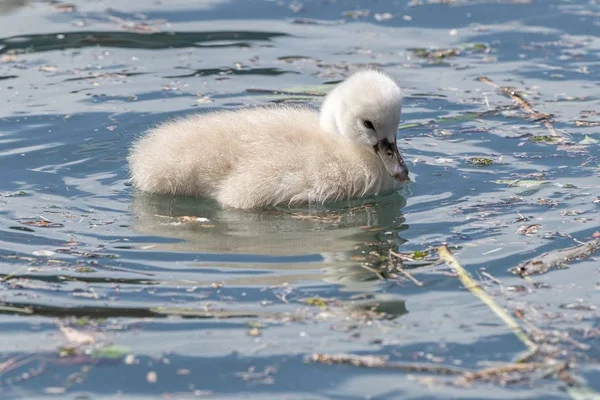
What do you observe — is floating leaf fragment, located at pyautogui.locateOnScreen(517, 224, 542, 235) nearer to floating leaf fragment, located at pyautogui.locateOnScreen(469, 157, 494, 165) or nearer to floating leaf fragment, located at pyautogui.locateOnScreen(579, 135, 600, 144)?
floating leaf fragment, located at pyautogui.locateOnScreen(469, 157, 494, 165)

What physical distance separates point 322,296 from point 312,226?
1147 mm

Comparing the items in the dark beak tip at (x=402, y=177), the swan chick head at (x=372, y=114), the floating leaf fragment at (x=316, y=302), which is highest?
the swan chick head at (x=372, y=114)

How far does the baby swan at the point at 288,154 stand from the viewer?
677cm

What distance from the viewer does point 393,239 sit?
6.34 meters

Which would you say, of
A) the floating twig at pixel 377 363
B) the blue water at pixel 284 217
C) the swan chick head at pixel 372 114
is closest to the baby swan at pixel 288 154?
the swan chick head at pixel 372 114

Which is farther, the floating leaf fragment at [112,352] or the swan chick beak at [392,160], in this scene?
the swan chick beak at [392,160]

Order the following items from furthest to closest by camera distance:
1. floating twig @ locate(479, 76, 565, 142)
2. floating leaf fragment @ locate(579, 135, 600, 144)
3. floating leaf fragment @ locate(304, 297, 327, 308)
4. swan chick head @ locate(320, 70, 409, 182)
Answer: floating twig @ locate(479, 76, 565, 142)
floating leaf fragment @ locate(579, 135, 600, 144)
swan chick head @ locate(320, 70, 409, 182)
floating leaf fragment @ locate(304, 297, 327, 308)

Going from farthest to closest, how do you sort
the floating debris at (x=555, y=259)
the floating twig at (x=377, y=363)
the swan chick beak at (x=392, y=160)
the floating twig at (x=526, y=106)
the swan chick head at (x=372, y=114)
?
the floating twig at (x=526, y=106) → the swan chick beak at (x=392, y=160) → the swan chick head at (x=372, y=114) → the floating debris at (x=555, y=259) → the floating twig at (x=377, y=363)

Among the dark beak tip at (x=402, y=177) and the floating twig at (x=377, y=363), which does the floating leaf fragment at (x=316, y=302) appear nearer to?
the floating twig at (x=377, y=363)

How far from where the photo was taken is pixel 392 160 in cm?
685

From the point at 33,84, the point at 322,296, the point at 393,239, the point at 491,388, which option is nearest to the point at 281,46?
the point at 33,84

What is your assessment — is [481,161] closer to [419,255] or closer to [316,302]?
[419,255]

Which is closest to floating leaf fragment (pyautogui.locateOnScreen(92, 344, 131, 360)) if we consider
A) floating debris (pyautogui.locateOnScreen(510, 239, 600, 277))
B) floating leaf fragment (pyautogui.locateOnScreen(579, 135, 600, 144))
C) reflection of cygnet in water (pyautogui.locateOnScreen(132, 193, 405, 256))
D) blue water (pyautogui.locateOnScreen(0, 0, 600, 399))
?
blue water (pyautogui.locateOnScreen(0, 0, 600, 399))

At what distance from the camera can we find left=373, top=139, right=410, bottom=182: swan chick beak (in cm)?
680
